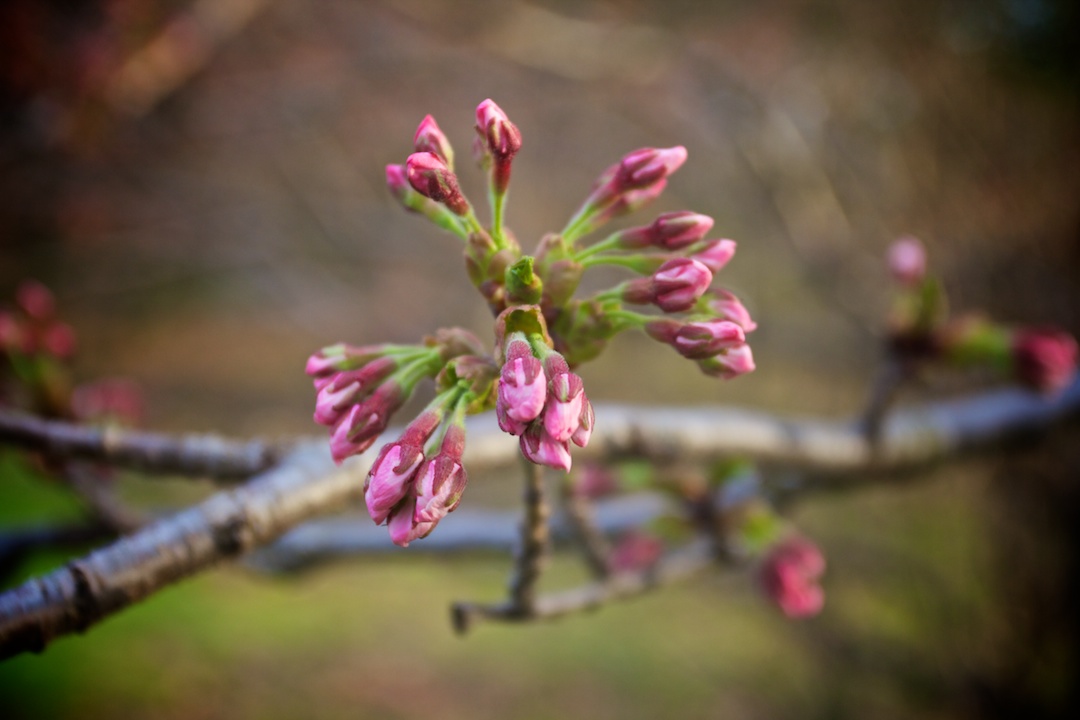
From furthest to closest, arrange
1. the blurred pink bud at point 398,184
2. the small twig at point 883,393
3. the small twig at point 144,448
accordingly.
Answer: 1. the small twig at point 883,393
2. the small twig at point 144,448
3. the blurred pink bud at point 398,184

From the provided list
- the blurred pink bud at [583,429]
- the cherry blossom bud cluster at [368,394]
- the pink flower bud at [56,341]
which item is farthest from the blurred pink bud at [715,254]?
the pink flower bud at [56,341]

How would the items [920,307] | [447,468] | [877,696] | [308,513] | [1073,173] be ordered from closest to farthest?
[447,468]
[308,513]
[920,307]
[1073,173]
[877,696]

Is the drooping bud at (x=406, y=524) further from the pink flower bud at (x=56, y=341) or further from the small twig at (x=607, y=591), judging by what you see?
the pink flower bud at (x=56, y=341)

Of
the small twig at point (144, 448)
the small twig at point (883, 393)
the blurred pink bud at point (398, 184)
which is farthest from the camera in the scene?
the small twig at point (883, 393)

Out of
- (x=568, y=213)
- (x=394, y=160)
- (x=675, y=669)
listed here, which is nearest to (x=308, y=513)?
(x=675, y=669)

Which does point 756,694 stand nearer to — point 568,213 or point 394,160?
point 568,213

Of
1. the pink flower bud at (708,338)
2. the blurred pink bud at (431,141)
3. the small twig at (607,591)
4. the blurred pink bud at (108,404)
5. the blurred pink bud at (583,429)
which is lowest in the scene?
the small twig at (607,591)
